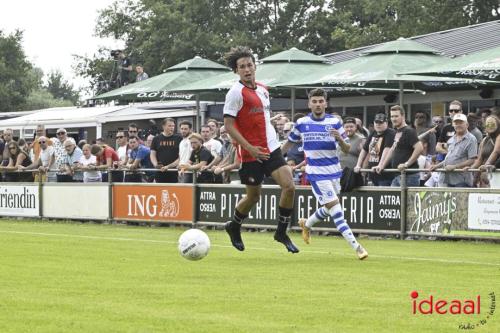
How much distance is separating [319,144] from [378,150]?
473cm

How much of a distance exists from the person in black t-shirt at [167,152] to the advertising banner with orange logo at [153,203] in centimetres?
32

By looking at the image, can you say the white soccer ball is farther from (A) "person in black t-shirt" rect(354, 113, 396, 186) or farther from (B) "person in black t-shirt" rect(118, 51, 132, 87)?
(B) "person in black t-shirt" rect(118, 51, 132, 87)

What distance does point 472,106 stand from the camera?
31.9m

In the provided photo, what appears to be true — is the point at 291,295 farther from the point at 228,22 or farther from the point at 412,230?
the point at 228,22

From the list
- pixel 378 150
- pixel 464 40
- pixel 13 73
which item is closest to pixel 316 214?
pixel 378 150

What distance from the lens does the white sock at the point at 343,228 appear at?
15.0 meters

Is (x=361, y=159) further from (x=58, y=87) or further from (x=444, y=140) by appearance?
(x=58, y=87)

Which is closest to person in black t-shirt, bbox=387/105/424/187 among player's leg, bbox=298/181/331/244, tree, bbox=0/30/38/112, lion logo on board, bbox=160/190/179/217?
player's leg, bbox=298/181/331/244

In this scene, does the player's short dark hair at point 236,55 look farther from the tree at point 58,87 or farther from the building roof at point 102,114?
the tree at point 58,87

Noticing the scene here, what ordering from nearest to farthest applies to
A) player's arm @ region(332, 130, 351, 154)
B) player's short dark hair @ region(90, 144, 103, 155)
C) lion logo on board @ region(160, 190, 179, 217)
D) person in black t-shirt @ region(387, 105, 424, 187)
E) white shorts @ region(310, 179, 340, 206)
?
player's arm @ region(332, 130, 351, 154) < white shorts @ region(310, 179, 340, 206) < person in black t-shirt @ region(387, 105, 424, 187) < lion logo on board @ region(160, 190, 179, 217) < player's short dark hair @ region(90, 144, 103, 155)

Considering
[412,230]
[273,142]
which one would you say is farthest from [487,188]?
[273,142]

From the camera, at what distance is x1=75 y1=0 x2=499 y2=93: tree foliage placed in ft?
257

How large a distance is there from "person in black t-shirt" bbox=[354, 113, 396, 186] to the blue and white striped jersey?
4.43 m

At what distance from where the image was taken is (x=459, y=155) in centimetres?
1959
